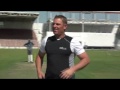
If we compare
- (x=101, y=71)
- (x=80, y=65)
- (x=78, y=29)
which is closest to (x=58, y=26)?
(x=80, y=65)

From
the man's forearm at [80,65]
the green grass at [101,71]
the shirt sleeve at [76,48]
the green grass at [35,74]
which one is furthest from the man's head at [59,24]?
the green grass at [101,71]

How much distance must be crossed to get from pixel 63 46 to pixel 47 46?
19cm

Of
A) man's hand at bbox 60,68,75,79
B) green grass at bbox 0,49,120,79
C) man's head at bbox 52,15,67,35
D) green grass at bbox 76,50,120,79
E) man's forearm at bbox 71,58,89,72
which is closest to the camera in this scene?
man's hand at bbox 60,68,75,79

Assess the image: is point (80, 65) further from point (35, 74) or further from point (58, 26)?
point (35, 74)

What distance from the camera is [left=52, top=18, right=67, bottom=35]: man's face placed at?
11.6 ft

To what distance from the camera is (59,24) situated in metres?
3.56

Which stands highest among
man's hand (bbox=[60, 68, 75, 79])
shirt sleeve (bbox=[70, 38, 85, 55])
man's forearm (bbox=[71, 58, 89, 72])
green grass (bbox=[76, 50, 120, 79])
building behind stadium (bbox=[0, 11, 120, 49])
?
shirt sleeve (bbox=[70, 38, 85, 55])

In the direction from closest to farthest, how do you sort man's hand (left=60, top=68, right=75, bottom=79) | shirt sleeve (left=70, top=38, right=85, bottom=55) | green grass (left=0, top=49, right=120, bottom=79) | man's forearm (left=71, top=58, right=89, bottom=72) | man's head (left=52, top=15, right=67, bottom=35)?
man's hand (left=60, top=68, right=75, bottom=79) → man's forearm (left=71, top=58, right=89, bottom=72) → man's head (left=52, top=15, right=67, bottom=35) → shirt sleeve (left=70, top=38, right=85, bottom=55) → green grass (left=0, top=49, right=120, bottom=79)

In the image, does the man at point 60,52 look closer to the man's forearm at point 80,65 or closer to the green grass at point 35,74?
the man's forearm at point 80,65

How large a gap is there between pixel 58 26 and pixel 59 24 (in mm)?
Result: 23

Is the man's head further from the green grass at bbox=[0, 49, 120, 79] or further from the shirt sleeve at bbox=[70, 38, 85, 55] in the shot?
the green grass at bbox=[0, 49, 120, 79]

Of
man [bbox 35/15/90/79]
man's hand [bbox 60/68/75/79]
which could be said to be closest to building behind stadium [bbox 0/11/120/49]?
man [bbox 35/15/90/79]

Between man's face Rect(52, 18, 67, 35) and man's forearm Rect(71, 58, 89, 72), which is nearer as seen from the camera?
man's forearm Rect(71, 58, 89, 72)

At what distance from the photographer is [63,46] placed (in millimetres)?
3629
